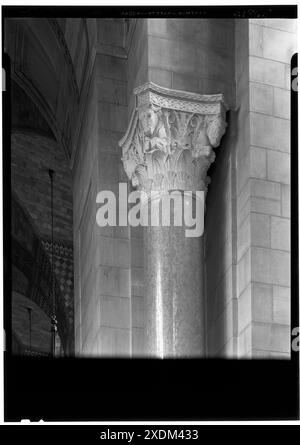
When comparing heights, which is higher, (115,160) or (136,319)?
(115,160)

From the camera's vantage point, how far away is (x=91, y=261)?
11.8 meters

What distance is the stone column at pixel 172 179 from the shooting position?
33.8 ft

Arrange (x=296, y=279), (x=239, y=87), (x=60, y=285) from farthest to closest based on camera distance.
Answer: (x=60, y=285) < (x=239, y=87) < (x=296, y=279)

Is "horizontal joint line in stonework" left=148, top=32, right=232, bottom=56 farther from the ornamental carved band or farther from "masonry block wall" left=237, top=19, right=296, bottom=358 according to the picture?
the ornamental carved band

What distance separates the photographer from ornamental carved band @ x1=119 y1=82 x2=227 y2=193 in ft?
34.3

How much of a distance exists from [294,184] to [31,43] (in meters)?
3.33

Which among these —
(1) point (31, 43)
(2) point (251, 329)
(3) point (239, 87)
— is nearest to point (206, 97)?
(3) point (239, 87)

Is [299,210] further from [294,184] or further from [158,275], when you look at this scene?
[158,275]

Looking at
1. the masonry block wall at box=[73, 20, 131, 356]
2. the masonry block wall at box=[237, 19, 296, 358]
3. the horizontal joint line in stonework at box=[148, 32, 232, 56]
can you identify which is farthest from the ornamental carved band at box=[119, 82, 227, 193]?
the masonry block wall at box=[73, 20, 131, 356]

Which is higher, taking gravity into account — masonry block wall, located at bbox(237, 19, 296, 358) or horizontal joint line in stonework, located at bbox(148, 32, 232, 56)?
horizontal joint line in stonework, located at bbox(148, 32, 232, 56)

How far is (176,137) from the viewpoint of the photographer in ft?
34.3

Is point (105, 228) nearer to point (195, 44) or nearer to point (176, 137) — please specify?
point (176, 137)

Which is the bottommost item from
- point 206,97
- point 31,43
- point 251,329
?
point 251,329

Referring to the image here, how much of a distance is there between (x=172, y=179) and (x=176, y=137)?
0.91 feet
